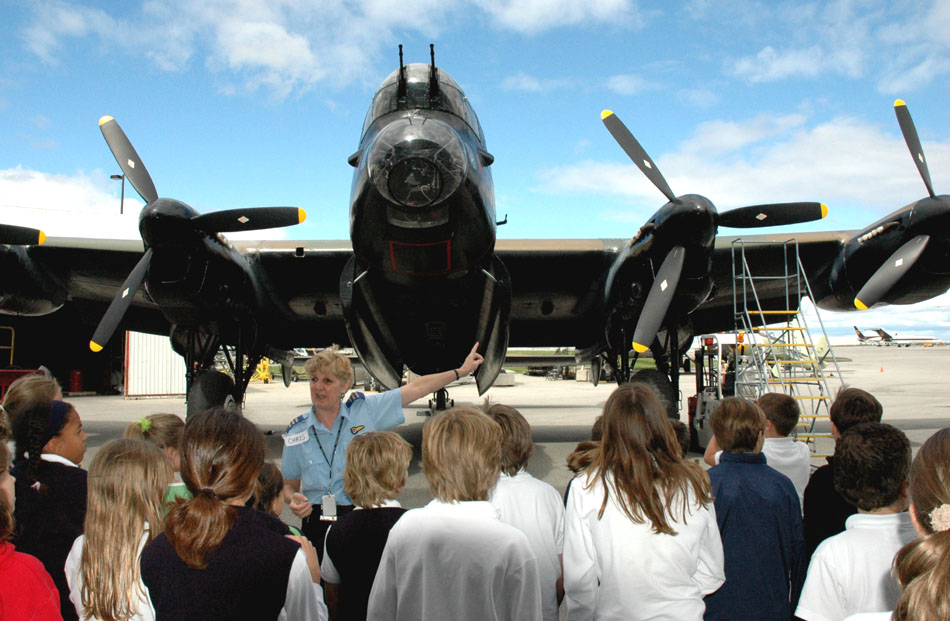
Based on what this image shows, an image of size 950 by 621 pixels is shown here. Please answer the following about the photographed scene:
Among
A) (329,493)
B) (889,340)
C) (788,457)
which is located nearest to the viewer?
(329,493)

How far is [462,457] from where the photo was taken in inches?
102

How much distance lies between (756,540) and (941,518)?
174cm

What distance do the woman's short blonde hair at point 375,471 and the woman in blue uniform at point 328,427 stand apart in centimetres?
115

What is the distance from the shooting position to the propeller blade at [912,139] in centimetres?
1082

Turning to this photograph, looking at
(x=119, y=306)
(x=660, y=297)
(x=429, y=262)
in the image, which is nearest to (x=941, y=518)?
(x=429, y=262)

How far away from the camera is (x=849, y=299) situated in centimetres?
1259

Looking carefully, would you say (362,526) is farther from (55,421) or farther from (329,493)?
(55,421)

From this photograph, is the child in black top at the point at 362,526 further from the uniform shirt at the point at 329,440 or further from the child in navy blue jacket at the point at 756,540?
the child in navy blue jacket at the point at 756,540

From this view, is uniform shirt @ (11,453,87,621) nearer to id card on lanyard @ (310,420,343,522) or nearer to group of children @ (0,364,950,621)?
group of children @ (0,364,950,621)

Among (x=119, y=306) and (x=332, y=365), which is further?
(x=119, y=306)

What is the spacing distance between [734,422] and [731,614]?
980mm

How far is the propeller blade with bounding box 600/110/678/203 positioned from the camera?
33.5 feet

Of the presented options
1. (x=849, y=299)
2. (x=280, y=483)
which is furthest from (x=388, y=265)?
(x=849, y=299)

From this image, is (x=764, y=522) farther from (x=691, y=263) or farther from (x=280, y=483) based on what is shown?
(x=691, y=263)
